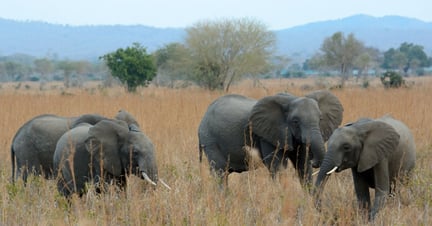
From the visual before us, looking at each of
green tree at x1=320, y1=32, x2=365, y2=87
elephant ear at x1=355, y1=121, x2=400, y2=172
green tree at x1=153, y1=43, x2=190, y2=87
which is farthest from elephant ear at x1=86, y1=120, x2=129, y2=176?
green tree at x1=320, y1=32, x2=365, y2=87

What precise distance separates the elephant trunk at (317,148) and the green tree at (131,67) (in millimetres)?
20921

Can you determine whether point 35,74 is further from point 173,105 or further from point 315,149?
point 315,149

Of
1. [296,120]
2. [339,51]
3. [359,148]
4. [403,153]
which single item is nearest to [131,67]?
[296,120]

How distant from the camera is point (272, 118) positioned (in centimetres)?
658

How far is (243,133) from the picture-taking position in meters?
7.02

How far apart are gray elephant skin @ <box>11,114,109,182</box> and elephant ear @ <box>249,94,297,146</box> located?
1642 mm

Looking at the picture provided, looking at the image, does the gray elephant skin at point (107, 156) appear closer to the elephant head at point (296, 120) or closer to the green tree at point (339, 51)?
the elephant head at point (296, 120)

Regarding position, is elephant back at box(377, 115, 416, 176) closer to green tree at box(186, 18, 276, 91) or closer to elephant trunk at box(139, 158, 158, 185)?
elephant trunk at box(139, 158, 158, 185)

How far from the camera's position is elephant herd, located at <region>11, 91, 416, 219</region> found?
18.0 ft

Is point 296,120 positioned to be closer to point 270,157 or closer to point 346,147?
point 270,157

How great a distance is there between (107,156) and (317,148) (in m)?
1.86

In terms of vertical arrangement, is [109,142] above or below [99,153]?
above

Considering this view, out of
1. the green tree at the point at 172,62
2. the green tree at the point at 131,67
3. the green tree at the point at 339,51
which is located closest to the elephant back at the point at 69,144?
the green tree at the point at 131,67

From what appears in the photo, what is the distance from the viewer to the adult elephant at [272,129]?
6.13m
